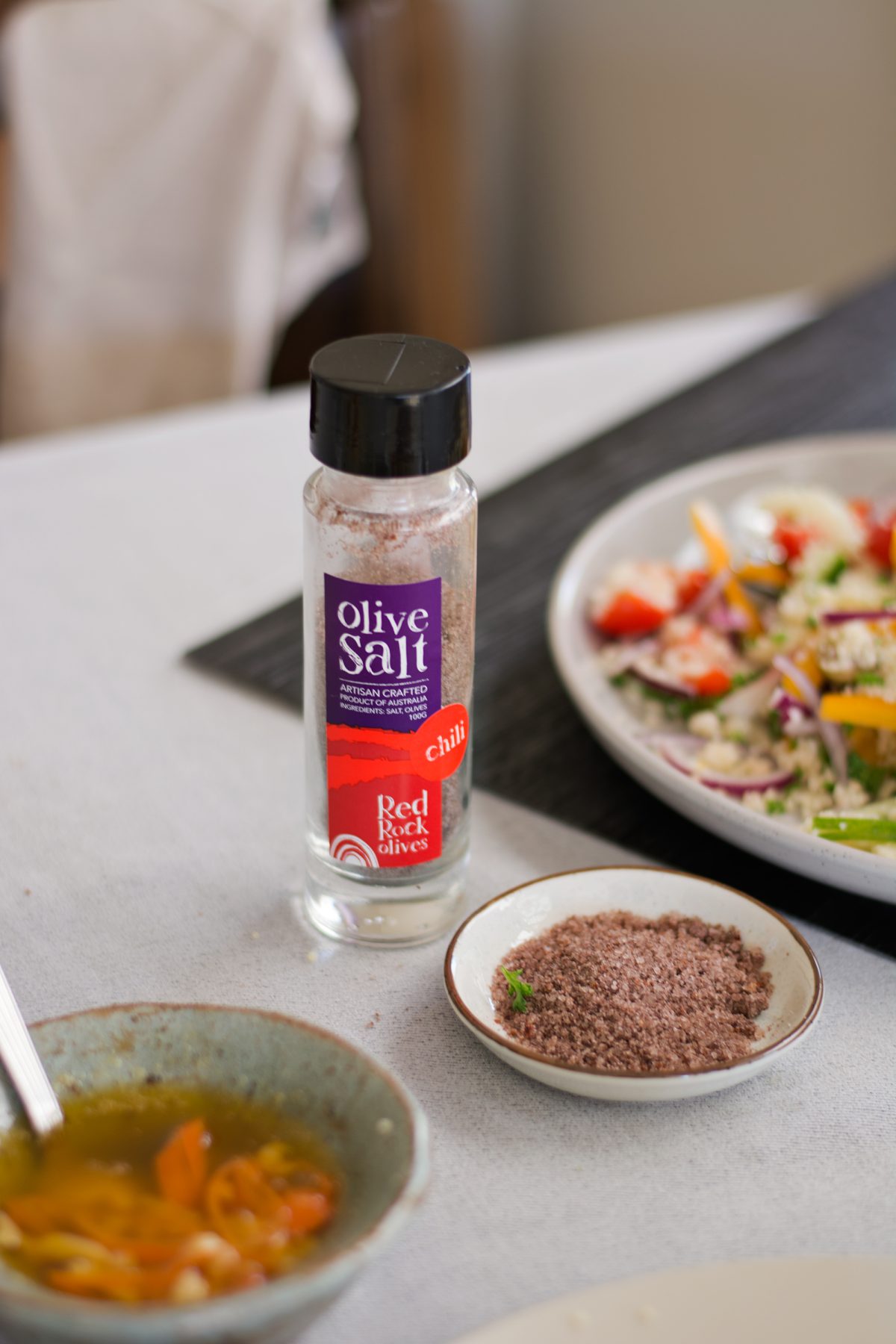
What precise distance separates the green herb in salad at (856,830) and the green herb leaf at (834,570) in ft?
1.15

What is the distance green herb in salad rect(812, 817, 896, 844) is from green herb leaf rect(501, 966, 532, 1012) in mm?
216

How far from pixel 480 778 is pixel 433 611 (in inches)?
11.9

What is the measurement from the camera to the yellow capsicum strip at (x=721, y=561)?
1.09 m

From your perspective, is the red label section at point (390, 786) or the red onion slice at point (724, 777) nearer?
the red label section at point (390, 786)

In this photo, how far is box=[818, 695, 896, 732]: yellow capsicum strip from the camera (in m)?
0.85

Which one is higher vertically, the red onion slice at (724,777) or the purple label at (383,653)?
the purple label at (383,653)

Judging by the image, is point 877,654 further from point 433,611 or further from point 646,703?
point 433,611

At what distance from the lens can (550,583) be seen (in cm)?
126

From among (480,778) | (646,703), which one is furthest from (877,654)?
(480,778)

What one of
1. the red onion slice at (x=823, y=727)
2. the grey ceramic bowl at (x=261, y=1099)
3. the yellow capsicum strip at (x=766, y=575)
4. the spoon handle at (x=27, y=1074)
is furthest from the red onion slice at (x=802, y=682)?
the spoon handle at (x=27, y=1074)

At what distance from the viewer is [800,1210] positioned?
2.09 feet

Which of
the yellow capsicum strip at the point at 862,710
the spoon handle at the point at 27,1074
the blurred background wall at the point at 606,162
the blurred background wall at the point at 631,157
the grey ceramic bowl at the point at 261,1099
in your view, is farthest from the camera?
the blurred background wall at the point at 631,157

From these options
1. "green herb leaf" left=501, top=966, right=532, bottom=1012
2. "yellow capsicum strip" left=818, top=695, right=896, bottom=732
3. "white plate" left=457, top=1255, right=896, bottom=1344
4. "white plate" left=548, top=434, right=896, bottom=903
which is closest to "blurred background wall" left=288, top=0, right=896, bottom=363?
"white plate" left=548, top=434, right=896, bottom=903

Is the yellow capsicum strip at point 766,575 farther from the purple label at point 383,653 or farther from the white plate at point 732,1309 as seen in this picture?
the white plate at point 732,1309
